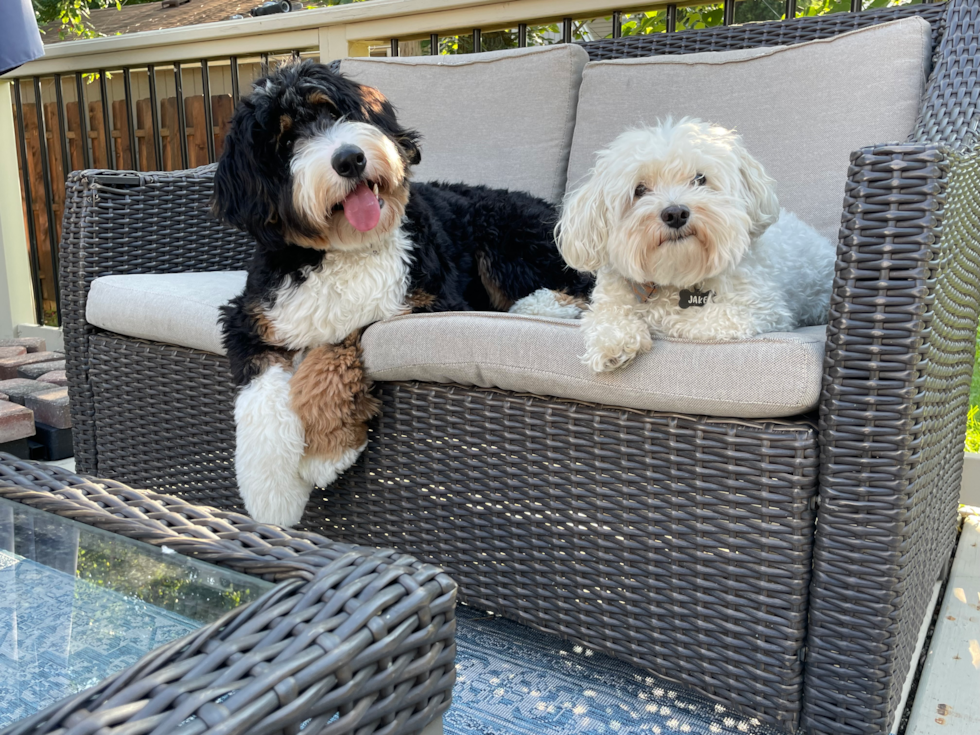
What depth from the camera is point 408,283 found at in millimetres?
2051

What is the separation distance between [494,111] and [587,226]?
1262 millimetres

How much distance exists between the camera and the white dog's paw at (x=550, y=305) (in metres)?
2.25

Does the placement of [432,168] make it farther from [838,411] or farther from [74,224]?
[838,411]

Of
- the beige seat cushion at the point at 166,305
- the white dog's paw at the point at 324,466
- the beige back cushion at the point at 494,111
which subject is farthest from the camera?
the beige back cushion at the point at 494,111

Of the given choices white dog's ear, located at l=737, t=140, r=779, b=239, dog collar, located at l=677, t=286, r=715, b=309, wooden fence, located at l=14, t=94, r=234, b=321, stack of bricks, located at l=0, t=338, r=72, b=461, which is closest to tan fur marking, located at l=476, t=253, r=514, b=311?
dog collar, located at l=677, t=286, r=715, b=309

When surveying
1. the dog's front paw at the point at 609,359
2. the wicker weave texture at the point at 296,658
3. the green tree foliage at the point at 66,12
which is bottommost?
the wicker weave texture at the point at 296,658

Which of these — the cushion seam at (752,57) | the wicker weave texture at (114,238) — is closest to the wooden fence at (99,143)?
the wicker weave texture at (114,238)

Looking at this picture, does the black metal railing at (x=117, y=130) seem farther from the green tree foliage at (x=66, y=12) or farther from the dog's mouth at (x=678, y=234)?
the green tree foliage at (x=66, y=12)

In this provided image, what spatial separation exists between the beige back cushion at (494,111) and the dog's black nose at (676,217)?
1.21 meters

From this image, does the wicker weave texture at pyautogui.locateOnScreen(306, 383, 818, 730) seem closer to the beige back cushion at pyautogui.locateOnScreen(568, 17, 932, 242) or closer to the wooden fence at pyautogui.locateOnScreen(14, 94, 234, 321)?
the beige back cushion at pyautogui.locateOnScreen(568, 17, 932, 242)

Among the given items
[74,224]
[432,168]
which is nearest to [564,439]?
[432,168]

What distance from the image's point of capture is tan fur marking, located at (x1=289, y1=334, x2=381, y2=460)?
74.0 inches

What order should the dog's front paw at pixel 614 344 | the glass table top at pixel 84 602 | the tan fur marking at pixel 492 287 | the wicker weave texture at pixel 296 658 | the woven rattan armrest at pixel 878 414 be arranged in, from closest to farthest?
the wicker weave texture at pixel 296 658, the glass table top at pixel 84 602, the woven rattan armrest at pixel 878 414, the dog's front paw at pixel 614 344, the tan fur marking at pixel 492 287

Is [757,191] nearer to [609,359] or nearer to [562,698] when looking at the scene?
[609,359]
